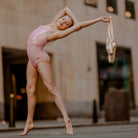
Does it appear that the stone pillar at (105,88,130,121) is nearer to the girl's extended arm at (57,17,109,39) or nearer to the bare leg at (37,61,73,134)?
the bare leg at (37,61,73,134)

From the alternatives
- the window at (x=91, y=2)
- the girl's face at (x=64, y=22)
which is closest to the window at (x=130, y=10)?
the window at (x=91, y=2)

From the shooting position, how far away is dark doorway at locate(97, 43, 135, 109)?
71.2 feet

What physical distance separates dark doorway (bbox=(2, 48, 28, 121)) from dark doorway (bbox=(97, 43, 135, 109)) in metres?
4.50

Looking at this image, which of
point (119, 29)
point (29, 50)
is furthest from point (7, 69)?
point (29, 50)

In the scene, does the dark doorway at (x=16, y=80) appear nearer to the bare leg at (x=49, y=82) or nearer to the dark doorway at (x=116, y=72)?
the dark doorway at (x=116, y=72)

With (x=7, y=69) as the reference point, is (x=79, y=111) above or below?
below

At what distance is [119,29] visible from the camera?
22797 millimetres

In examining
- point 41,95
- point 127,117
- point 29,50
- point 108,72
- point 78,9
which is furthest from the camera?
point 108,72

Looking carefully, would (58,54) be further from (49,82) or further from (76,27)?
(76,27)

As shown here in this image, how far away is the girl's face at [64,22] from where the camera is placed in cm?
613

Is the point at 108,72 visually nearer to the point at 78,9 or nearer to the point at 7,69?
the point at 78,9

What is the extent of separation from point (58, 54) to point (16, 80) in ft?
8.81

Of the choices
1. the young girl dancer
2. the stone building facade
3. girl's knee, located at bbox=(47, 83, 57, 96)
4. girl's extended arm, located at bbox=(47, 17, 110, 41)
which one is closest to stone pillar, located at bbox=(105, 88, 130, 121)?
the stone building facade

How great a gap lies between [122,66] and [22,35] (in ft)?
26.4
